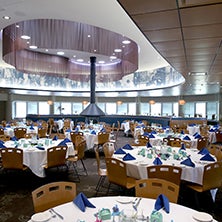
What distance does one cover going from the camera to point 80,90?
762 inches

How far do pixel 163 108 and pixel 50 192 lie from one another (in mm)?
20502

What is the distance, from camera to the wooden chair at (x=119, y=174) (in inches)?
154

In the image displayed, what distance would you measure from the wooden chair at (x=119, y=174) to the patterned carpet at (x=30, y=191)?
0.97m

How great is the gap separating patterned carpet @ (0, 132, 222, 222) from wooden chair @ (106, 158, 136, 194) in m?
0.97

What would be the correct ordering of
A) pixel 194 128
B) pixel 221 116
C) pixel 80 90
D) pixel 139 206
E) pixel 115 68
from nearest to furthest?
pixel 139 206 < pixel 194 128 < pixel 115 68 < pixel 221 116 < pixel 80 90

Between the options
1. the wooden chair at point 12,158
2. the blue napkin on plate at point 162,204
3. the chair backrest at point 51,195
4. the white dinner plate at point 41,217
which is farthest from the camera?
the wooden chair at point 12,158

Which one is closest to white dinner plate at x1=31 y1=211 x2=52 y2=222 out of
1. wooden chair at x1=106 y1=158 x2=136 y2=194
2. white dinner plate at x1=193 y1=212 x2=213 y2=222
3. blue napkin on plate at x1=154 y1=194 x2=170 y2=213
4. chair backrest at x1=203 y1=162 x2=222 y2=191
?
blue napkin on plate at x1=154 y1=194 x2=170 y2=213

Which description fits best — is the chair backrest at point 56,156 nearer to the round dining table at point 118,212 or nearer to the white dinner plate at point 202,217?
the round dining table at point 118,212

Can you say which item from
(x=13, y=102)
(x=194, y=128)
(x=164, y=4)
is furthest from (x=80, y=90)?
(x=164, y=4)

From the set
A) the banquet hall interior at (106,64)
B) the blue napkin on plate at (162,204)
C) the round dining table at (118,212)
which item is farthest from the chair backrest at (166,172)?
the blue napkin on plate at (162,204)

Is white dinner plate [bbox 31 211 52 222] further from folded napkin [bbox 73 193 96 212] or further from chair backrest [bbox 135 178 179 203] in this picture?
chair backrest [bbox 135 178 179 203]

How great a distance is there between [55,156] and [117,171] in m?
1.77

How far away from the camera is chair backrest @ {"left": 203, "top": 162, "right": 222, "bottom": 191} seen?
3844 millimetres

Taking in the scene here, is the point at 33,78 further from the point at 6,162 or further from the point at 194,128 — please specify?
the point at 6,162
